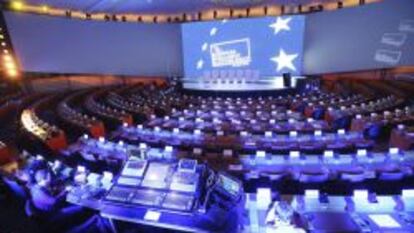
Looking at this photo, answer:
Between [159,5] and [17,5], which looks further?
[159,5]

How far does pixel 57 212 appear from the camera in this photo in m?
6.59

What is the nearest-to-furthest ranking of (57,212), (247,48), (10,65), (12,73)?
(57,212) → (10,65) → (12,73) → (247,48)

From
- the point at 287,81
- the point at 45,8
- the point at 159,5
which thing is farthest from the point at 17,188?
the point at 159,5

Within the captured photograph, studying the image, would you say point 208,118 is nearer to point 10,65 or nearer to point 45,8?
point 10,65

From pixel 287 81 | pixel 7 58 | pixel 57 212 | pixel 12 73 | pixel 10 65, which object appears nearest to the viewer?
pixel 57 212

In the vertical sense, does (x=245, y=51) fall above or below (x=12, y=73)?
above

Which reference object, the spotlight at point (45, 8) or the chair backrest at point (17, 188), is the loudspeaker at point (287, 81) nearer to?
the spotlight at point (45, 8)

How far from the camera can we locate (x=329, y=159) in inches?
404

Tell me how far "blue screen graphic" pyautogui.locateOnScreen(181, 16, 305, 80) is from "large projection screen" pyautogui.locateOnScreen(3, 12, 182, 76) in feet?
13.6

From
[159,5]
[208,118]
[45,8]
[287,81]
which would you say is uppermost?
[159,5]

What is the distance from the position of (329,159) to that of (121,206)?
6735mm

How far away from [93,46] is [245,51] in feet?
42.8

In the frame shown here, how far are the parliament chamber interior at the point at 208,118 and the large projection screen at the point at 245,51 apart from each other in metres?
0.11

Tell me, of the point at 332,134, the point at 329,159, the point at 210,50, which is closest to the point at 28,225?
the point at 329,159
